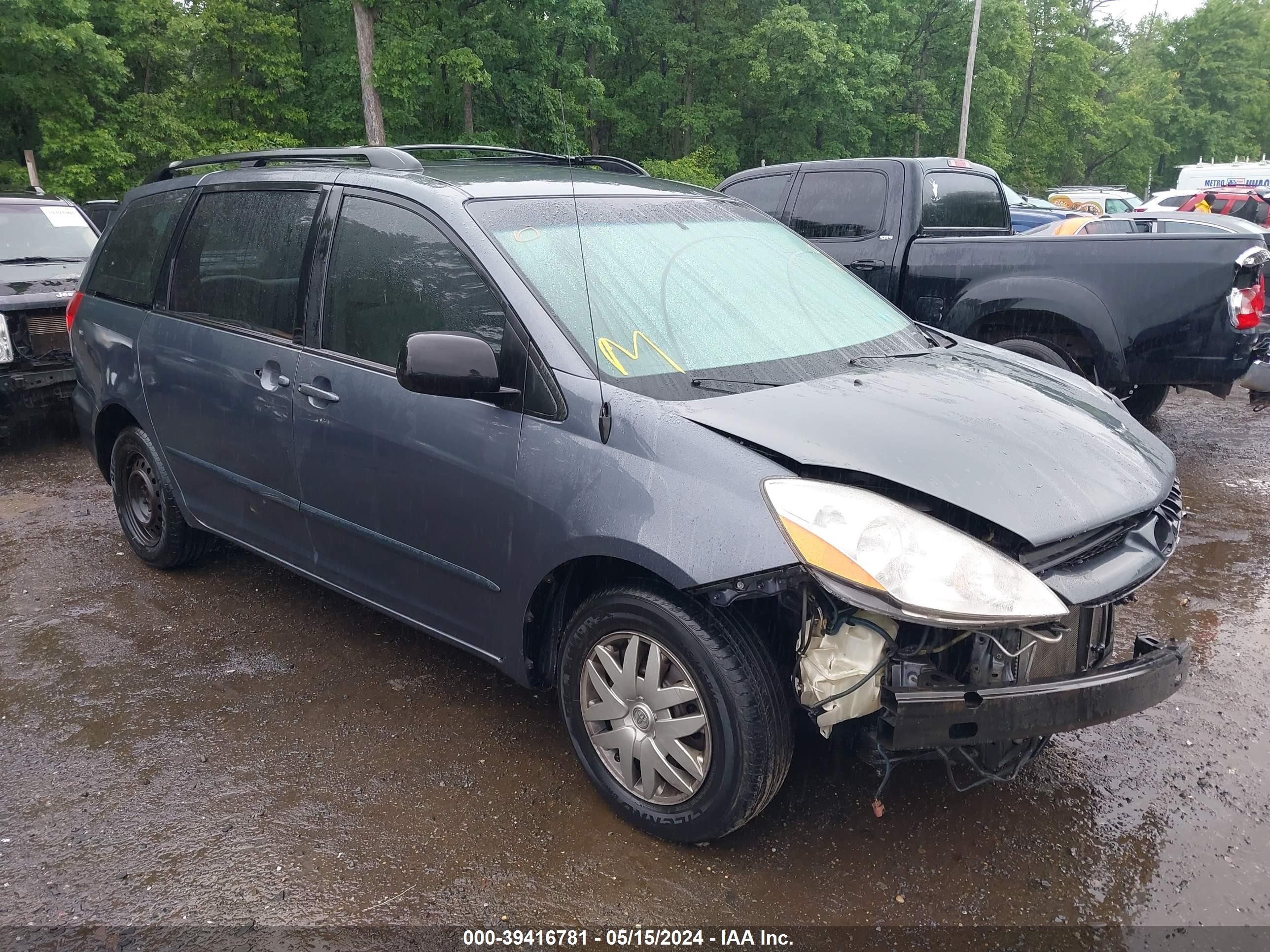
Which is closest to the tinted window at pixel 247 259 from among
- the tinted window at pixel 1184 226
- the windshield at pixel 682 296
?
the windshield at pixel 682 296

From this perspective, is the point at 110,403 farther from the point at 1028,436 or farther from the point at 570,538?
the point at 1028,436

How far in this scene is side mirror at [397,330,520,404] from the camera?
278 cm

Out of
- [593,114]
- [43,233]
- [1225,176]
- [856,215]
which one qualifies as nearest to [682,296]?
[856,215]

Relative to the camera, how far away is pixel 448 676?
381 cm

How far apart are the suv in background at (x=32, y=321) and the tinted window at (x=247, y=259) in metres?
2.71

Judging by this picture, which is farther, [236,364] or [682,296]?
[236,364]

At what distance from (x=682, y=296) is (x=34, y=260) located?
267 inches

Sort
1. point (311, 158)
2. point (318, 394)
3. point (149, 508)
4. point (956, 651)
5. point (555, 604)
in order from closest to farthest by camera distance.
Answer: point (956, 651)
point (555, 604)
point (318, 394)
point (311, 158)
point (149, 508)

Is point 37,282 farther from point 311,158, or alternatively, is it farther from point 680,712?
point 680,712

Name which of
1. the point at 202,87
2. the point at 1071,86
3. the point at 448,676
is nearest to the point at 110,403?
the point at 448,676

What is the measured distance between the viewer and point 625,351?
2.88 m

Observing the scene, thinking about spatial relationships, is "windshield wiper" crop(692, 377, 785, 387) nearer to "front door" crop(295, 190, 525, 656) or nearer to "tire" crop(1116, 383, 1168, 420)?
"front door" crop(295, 190, 525, 656)

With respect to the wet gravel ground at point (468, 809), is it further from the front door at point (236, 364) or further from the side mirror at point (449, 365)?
the side mirror at point (449, 365)

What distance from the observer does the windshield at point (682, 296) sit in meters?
2.91
